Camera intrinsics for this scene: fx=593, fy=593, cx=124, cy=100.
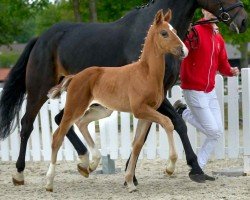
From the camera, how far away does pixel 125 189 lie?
588 centimetres

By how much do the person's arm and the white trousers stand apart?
32 cm

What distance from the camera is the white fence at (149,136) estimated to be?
7.06 meters

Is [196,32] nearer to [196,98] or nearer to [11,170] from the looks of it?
[196,98]

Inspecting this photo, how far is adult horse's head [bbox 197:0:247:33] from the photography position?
18.8 ft

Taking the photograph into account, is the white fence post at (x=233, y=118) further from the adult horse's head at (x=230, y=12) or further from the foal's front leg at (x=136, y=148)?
the foal's front leg at (x=136, y=148)

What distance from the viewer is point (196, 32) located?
20.7 ft

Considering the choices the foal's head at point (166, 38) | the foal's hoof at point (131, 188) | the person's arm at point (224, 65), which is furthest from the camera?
the person's arm at point (224, 65)

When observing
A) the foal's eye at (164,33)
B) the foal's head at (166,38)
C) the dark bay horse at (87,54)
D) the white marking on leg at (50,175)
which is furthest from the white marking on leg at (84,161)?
the foal's eye at (164,33)

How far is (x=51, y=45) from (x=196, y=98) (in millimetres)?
1777

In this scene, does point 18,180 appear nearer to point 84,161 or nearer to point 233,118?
point 84,161

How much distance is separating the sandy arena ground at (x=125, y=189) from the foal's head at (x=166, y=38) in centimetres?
132

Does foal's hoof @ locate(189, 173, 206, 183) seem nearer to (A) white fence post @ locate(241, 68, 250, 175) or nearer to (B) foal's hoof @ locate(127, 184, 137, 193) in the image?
(B) foal's hoof @ locate(127, 184, 137, 193)

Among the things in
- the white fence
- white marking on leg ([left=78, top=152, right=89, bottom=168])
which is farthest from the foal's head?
the white fence

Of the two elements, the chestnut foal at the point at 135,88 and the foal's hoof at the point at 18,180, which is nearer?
the chestnut foal at the point at 135,88
